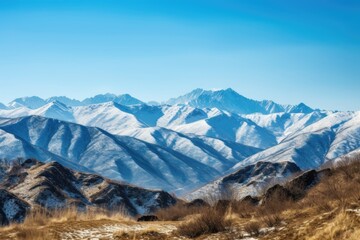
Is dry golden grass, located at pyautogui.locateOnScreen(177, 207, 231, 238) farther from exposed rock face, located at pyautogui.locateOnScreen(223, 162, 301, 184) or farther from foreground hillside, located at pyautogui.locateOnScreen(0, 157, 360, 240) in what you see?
exposed rock face, located at pyautogui.locateOnScreen(223, 162, 301, 184)

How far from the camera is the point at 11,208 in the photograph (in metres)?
74.2

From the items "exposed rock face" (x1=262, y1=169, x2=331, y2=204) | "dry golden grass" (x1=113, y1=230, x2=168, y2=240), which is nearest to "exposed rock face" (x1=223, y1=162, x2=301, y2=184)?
"exposed rock face" (x1=262, y1=169, x2=331, y2=204)

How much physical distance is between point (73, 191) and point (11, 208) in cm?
2644

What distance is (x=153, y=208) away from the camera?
99.9m

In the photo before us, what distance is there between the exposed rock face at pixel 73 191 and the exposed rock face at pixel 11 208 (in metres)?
1.67

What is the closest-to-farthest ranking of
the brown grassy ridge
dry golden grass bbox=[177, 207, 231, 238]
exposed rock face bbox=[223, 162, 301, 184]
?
the brown grassy ridge < dry golden grass bbox=[177, 207, 231, 238] < exposed rock face bbox=[223, 162, 301, 184]

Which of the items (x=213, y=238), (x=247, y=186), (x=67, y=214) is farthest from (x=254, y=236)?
(x=247, y=186)

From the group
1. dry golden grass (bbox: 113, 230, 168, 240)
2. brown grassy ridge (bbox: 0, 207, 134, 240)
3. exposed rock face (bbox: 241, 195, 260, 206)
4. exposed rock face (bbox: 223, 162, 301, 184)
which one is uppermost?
brown grassy ridge (bbox: 0, 207, 134, 240)

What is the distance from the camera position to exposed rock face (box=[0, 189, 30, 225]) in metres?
72.0

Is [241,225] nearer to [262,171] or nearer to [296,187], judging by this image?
[296,187]

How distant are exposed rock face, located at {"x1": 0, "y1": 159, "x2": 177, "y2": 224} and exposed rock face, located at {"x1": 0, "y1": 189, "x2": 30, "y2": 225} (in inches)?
65.6

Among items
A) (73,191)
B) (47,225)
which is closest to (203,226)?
(47,225)

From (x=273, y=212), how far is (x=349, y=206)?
4.53 m

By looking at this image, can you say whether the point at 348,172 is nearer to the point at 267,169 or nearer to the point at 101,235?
the point at 101,235
